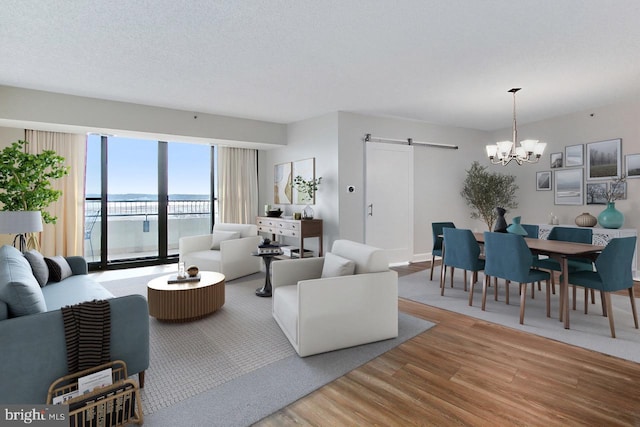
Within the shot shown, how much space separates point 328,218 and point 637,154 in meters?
5.01

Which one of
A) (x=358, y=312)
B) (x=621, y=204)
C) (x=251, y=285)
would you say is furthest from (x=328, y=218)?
(x=621, y=204)

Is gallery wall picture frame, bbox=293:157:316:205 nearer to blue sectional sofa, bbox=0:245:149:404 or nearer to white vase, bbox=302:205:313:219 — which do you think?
white vase, bbox=302:205:313:219

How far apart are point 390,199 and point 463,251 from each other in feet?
7.20

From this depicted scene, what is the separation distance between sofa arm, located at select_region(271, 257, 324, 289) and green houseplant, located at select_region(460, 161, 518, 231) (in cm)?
470

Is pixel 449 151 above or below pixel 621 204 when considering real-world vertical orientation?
above

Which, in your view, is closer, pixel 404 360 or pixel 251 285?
pixel 404 360

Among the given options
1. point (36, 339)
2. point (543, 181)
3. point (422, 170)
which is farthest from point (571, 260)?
point (36, 339)

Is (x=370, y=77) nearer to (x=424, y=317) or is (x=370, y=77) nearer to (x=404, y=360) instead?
(x=424, y=317)

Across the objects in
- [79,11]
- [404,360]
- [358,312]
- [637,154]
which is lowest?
[404,360]

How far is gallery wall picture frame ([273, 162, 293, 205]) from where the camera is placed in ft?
21.4

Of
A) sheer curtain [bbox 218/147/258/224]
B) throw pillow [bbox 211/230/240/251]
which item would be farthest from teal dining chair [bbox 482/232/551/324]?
sheer curtain [bbox 218/147/258/224]

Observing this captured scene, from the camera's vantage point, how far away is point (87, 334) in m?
1.87

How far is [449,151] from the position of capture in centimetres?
678

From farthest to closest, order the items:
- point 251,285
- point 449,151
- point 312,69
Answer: point 449,151 → point 251,285 → point 312,69
